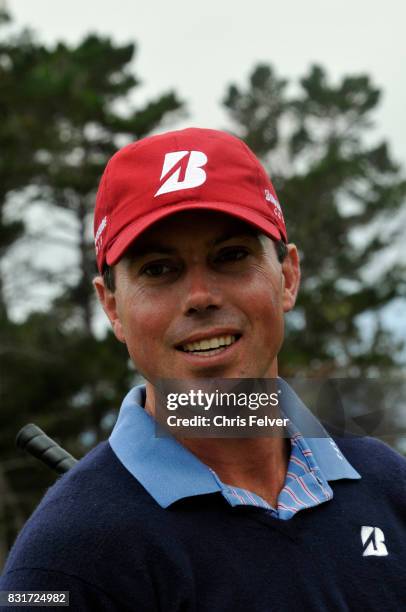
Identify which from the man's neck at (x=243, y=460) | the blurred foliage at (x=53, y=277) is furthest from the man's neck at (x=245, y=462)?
the blurred foliage at (x=53, y=277)

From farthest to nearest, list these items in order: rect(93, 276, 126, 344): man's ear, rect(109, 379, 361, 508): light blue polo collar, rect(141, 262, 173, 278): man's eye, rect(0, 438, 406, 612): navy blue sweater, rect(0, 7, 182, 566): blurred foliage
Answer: rect(0, 7, 182, 566): blurred foliage
rect(93, 276, 126, 344): man's ear
rect(141, 262, 173, 278): man's eye
rect(109, 379, 361, 508): light blue polo collar
rect(0, 438, 406, 612): navy blue sweater

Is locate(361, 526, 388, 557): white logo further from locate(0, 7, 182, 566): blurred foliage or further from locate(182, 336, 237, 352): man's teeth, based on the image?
locate(0, 7, 182, 566): blurred foliage

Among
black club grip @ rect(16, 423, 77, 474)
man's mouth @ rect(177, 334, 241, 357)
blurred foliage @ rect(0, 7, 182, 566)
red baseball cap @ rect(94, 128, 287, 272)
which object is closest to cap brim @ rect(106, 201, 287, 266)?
red baseball cap @ rect(94, 128, 287, 272)

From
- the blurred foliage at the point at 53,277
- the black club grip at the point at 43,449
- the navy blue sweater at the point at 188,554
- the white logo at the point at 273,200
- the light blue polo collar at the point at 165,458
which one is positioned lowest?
the navy blue sweater at the point at 188,554

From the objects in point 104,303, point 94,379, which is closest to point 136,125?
point 94,379

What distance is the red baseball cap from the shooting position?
1818 millimetres

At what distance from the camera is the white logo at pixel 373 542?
1.81m

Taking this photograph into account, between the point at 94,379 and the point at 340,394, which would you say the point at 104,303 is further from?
the point at 94,379

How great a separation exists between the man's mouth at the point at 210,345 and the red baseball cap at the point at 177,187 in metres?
0.25

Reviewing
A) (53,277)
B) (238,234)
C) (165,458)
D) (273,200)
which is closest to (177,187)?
(238,234)

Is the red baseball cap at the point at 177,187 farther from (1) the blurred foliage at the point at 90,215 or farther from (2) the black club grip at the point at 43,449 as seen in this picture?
(1) the blurred foliage at the point at 90,215

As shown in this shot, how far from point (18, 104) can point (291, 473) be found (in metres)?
17.7

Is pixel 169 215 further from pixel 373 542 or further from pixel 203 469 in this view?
pixel 373 542

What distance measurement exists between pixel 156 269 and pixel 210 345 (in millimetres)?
194
